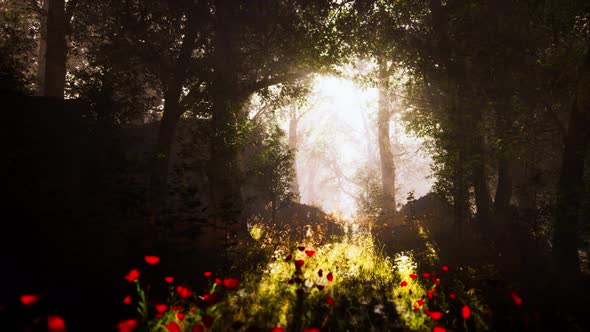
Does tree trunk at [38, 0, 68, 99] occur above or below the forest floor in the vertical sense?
above

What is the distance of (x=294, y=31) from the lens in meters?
13.5

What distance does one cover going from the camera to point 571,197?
9.59 meters

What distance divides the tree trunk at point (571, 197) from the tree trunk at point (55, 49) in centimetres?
1997

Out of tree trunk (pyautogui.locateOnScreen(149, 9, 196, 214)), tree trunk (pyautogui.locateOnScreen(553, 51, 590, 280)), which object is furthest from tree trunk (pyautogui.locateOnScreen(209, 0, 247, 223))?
tree trunk (pyautogui.locateOnScreen(553, 51, 590, 280))

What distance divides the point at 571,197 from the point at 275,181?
424 inches

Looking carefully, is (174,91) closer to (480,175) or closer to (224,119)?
(224,119)

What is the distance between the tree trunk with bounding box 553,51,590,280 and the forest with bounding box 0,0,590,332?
48 mm

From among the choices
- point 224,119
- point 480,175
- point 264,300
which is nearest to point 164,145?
point 224,119

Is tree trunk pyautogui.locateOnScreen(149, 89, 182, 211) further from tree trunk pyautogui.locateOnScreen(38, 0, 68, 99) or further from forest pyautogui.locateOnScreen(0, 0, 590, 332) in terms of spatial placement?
tree trunk pyautogui.locateOnScreen(38, 0, 68, 99)

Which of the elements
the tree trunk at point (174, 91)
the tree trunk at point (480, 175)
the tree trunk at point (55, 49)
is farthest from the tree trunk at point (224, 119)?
the tree trunk at point (480, 175)

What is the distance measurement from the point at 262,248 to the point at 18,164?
5.99 meters

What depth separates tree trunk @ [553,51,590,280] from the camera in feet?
31.4

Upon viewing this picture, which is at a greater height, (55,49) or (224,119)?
(55,49)

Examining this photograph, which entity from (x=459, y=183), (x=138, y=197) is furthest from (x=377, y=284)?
(x=459, y=183)
